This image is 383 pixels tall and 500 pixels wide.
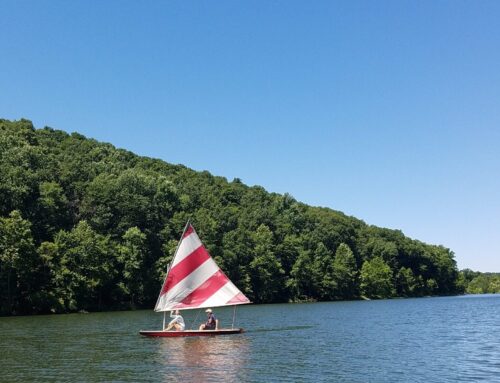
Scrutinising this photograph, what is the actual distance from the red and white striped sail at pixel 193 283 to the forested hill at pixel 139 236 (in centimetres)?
3876

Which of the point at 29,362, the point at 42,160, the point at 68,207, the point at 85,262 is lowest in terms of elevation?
the point at 29,362

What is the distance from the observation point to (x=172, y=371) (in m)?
28.1

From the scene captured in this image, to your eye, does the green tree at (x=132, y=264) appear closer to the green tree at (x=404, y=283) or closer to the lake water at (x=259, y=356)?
the lake water at (x=259, y=356)

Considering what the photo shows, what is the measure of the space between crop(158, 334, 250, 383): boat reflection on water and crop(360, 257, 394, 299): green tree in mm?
119036

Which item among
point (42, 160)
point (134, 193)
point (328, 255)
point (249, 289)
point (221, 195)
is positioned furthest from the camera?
point (221, 195)

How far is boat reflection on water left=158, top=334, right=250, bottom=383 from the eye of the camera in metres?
26.7

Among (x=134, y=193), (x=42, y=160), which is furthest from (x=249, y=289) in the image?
(x=42, y=160)

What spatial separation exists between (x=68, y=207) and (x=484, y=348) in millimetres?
80145

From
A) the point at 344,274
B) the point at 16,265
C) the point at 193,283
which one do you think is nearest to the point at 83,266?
the point at 16,265

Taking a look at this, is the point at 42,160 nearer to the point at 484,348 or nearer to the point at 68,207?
the point at 68,207

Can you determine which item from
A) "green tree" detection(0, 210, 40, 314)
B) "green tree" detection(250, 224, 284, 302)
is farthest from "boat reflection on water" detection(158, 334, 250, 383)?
"green tree" detection(250, 224, 284, 302)

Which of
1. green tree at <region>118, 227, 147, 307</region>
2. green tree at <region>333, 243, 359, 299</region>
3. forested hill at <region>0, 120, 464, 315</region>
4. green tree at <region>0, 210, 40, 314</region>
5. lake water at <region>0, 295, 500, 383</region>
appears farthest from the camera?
green tree at <region>333, 243, 359, 299</region>

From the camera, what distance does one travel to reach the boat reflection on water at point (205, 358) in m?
26.7

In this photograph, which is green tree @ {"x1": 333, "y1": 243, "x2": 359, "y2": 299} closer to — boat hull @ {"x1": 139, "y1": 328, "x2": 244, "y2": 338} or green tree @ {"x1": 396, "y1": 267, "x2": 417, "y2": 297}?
green tree @ {"x1": 396, "y1": 267, "x2": 417, "y2": 297}
